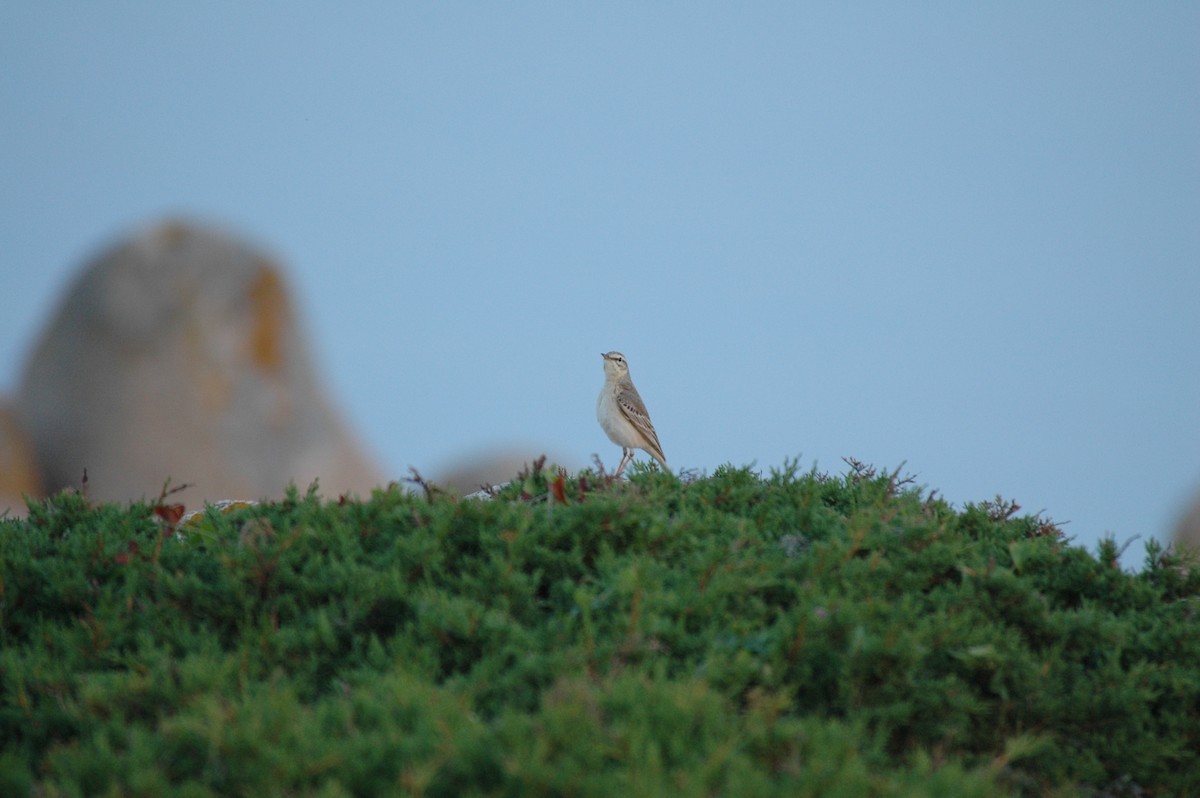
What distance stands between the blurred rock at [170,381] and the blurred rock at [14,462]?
0.27m

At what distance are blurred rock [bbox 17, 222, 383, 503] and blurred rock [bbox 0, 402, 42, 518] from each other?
27cm

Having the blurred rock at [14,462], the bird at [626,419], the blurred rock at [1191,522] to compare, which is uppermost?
the blurred rock at [1191,522]

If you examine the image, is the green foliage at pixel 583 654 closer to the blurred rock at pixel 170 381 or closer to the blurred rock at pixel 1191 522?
the blurred rock at pixel 1191 522

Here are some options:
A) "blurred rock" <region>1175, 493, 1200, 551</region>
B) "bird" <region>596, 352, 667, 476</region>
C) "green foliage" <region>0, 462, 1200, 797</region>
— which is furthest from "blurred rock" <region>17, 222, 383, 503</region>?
"green foliage" <region>0, 462, 1200, 797</region>

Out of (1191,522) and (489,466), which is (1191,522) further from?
(489,466)

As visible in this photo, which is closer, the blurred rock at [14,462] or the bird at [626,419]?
the bird at [626,419]

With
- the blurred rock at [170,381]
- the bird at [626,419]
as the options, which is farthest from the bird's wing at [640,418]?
the blurred rock at [170,381]

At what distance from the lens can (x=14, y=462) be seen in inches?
1014

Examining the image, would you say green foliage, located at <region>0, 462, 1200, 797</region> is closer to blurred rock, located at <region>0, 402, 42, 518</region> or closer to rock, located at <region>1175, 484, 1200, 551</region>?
rock, located at <region>1175, 484, 1200, 551</region>

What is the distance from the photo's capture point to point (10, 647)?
5.18 metres

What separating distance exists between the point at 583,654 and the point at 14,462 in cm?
2488

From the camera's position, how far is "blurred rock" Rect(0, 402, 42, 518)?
2512 centimetres

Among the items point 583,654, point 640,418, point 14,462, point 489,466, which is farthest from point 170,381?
point 583,654

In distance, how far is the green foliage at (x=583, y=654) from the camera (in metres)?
3.86
